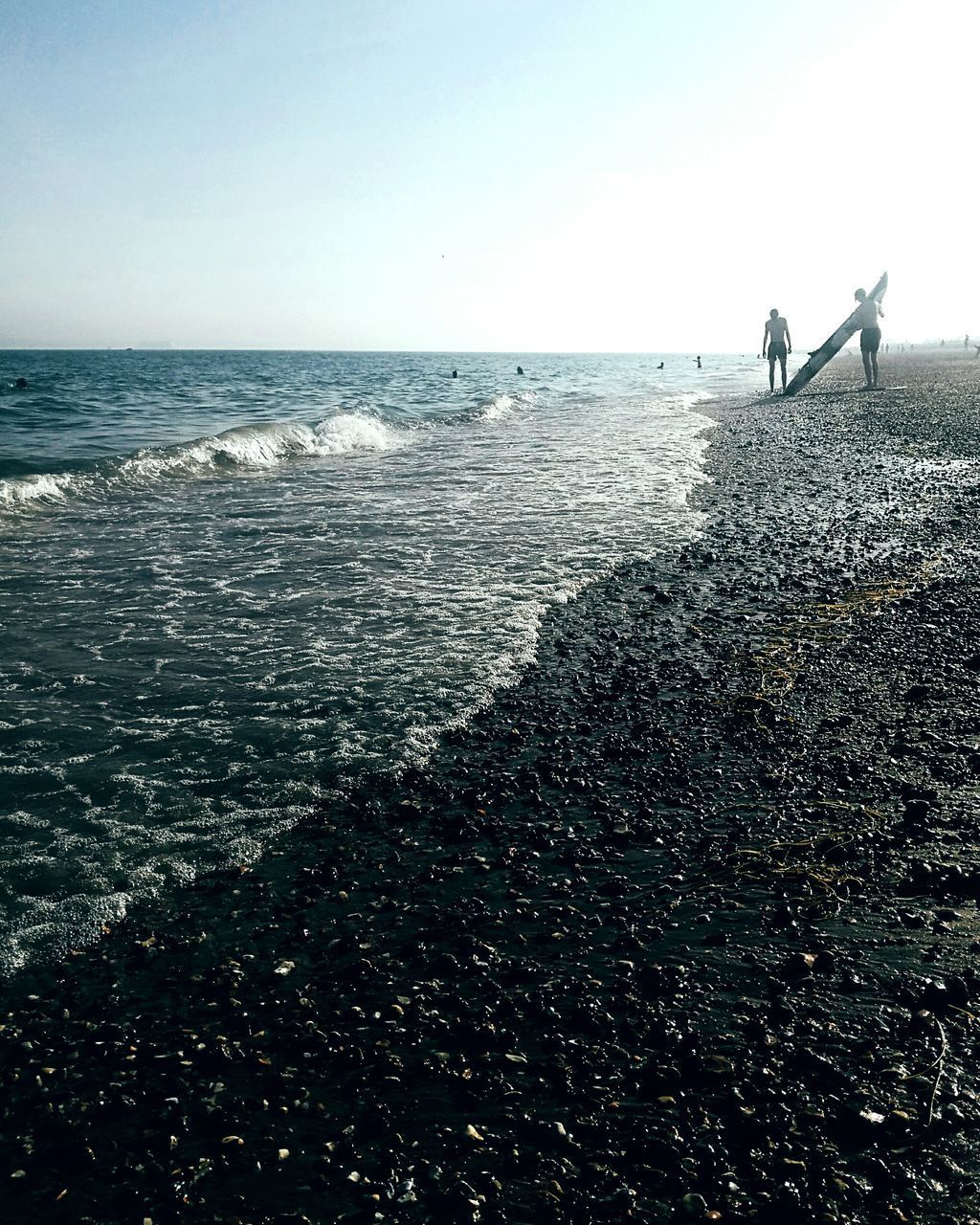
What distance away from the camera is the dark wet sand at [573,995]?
313 cm

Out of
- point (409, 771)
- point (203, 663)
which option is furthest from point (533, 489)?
point (409, 771)

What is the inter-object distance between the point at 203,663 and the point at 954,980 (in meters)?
7.39

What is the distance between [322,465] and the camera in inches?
987

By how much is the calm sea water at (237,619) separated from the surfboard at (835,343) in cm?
1293

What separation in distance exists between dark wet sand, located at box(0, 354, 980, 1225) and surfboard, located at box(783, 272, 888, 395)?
3000 cm

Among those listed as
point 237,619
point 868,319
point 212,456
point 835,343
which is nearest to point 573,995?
point 237,619

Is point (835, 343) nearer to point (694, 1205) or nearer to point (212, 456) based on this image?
point (212, 456)

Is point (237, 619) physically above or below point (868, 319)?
below

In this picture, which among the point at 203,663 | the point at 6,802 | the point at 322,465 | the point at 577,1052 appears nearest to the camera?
the point at 577,1052

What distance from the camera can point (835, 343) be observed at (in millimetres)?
35719

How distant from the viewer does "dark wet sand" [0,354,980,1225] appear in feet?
10.3

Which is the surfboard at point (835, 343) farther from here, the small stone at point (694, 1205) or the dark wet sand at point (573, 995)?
the small stone at point (694, 1205)

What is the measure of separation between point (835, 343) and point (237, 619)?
34196mm

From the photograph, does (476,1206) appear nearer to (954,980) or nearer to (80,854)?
(954,980)
